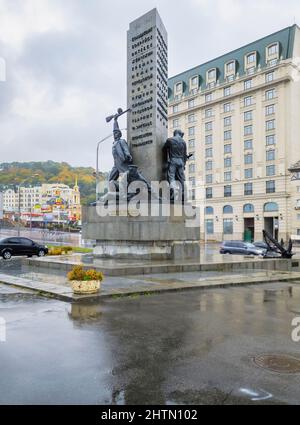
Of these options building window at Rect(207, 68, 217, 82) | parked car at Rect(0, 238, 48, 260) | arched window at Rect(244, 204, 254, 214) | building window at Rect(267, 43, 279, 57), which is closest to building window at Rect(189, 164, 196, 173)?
arched window at Rect(244, 204, 254, 214)

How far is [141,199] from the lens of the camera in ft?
61.7

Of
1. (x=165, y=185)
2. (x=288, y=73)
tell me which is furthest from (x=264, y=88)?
(x=165, y=185)

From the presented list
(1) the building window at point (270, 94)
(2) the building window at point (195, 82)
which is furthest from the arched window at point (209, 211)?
(2) the building window at point (195, 82)

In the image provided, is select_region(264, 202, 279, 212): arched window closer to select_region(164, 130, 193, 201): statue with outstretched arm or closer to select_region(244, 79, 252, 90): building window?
select_region(244, 79, 252, 90): building window

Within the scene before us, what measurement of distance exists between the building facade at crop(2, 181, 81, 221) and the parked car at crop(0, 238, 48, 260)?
5710 centimetres

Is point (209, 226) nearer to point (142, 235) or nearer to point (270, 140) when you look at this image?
point (270, 140)

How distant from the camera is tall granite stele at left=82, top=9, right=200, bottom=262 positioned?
1800 centimetres

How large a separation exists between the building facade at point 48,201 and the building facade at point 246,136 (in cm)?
3995

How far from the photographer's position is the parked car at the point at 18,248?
26953 millimetres

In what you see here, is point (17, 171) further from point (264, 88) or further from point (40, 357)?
point (40, 357)

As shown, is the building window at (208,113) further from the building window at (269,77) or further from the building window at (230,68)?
the building window at (269,77)

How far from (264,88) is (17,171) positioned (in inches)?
2905

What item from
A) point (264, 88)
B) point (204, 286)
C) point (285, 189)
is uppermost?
point (264, 88)

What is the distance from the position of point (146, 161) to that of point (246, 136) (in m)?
56.5
